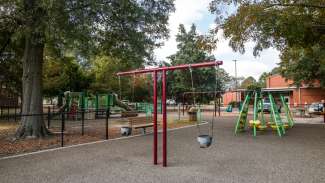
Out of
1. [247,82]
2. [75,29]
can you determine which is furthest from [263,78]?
[75,29]

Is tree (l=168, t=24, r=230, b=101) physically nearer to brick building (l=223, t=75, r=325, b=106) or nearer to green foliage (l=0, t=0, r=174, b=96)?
brick building (l=223, t=75, r=325, b=106)

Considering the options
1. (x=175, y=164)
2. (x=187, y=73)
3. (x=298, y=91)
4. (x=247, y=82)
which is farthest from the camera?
(x=247, y=82)

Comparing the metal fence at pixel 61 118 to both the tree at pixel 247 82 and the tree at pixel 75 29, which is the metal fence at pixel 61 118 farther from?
the tree at pixel 247 82

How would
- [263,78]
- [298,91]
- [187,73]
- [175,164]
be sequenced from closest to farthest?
[175,164] < [187,73] < [298,91] < [263,78]

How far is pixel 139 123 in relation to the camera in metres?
12.8

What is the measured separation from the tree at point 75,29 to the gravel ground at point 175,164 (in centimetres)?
355

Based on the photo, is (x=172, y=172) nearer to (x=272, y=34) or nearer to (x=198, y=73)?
(x=272, y=34)

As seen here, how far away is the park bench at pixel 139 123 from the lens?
40.9ft

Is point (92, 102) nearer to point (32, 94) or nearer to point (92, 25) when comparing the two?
point (32, 94)

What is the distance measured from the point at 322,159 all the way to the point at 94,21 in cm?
843

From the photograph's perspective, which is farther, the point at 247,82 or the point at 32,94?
the point at 247,82

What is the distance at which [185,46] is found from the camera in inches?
1761

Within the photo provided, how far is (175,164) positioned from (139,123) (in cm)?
597

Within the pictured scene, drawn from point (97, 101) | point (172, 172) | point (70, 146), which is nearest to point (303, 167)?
point (172, 172)
